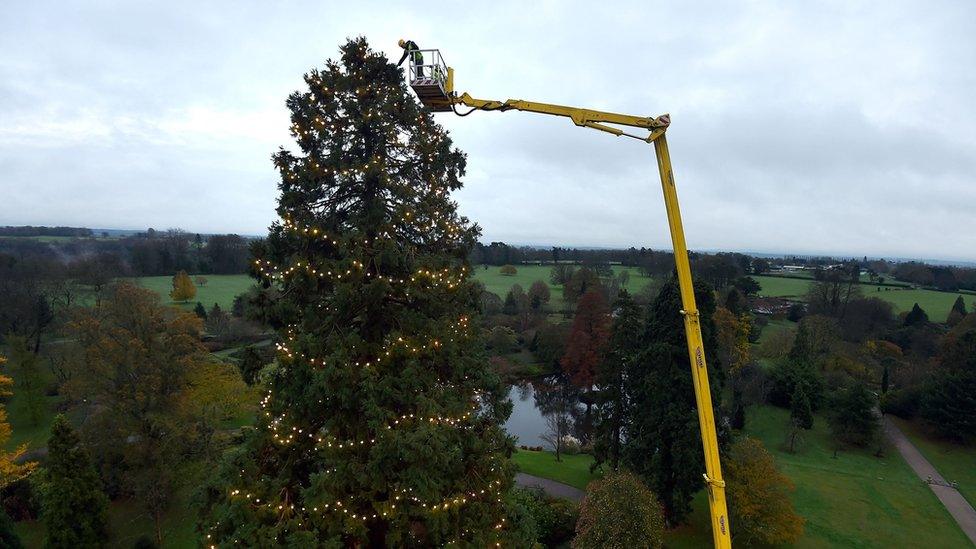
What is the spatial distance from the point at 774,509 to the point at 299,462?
49.9 ft

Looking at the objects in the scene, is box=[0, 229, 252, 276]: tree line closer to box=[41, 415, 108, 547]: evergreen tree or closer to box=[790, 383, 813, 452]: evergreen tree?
box=[41, 415, 108, 547]: evergreen tree

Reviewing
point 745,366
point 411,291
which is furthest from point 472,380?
point 745,366

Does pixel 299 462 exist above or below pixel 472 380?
below

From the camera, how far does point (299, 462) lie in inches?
322

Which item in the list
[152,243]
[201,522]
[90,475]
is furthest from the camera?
[152,243]

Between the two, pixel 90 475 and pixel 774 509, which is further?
pixel 774 509

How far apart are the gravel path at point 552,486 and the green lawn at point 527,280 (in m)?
36.3

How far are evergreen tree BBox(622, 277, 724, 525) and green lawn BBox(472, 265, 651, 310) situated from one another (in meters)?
38.6

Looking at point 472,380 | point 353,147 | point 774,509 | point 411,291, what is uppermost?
point 353,147

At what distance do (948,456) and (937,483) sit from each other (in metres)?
4.56

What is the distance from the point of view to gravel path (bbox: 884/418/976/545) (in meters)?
17.9

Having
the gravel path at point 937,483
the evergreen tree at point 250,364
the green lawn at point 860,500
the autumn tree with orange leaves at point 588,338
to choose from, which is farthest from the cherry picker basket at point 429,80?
the gravel path at point 937,483

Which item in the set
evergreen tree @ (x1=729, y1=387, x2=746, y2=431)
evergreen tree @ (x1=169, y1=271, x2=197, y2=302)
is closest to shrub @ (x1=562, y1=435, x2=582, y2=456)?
evergreen tree @ (x1=729, y1=387, x2=746, y2=431)

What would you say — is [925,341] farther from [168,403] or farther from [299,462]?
[168,403]
